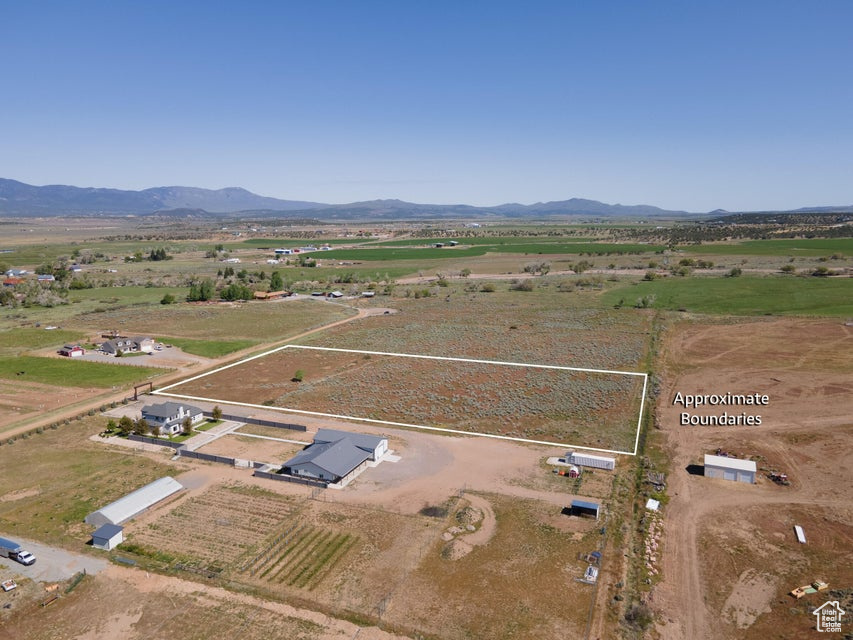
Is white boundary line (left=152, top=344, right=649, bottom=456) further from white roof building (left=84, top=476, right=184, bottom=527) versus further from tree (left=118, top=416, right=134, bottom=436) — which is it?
white roof building (left=84, top=476, right=184, bottom=527)

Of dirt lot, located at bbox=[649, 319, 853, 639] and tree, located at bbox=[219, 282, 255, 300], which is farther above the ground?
tree, located at bbox=[219, 282, 255, 300]

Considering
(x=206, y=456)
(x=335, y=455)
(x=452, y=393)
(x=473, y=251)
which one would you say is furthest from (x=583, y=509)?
(x=473, y=251)

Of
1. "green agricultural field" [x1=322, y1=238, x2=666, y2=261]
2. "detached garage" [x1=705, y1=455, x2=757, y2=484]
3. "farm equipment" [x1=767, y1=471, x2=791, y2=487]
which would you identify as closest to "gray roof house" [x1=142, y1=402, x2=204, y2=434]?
"detached garage" [x1=705, y1=455, x2=757, y2=484]

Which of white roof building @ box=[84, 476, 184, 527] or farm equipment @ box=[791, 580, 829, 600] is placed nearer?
farm equipment @ box=[791, 580, 829, 600]

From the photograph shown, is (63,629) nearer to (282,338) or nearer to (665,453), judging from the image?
(665,453)

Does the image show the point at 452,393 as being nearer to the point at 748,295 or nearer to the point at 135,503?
the point at 135,503
